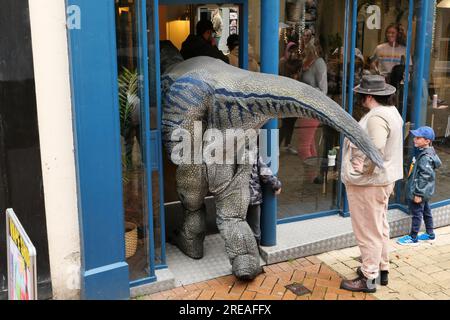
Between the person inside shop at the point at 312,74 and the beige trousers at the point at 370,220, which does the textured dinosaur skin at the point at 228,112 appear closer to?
the beige trousers at the point at 370,220

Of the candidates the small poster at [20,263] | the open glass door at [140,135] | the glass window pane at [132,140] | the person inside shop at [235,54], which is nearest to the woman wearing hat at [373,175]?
the person inside shop at [235,54]

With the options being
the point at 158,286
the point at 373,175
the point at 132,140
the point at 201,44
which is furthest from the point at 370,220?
the point at 201,44

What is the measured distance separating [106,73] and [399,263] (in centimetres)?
336

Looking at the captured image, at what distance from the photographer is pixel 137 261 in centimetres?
466

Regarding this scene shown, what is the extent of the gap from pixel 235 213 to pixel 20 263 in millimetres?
2335

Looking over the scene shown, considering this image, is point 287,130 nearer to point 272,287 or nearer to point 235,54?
point 235,54

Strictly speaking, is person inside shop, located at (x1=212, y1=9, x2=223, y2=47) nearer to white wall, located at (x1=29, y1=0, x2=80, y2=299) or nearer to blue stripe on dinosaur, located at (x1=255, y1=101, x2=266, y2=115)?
blue stripe on dinosaur, located at (x1=255, y1=101, x2=266, y2=115)

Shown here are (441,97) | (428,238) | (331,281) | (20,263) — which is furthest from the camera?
(441,97)

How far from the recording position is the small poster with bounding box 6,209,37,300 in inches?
98.3

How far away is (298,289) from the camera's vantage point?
15.5 feet

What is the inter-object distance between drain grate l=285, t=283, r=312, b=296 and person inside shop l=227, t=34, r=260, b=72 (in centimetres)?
217

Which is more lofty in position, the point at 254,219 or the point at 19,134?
the point at 19,134

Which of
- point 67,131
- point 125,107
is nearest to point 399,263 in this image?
point 125,107

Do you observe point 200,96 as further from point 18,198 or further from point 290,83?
point 18,198
